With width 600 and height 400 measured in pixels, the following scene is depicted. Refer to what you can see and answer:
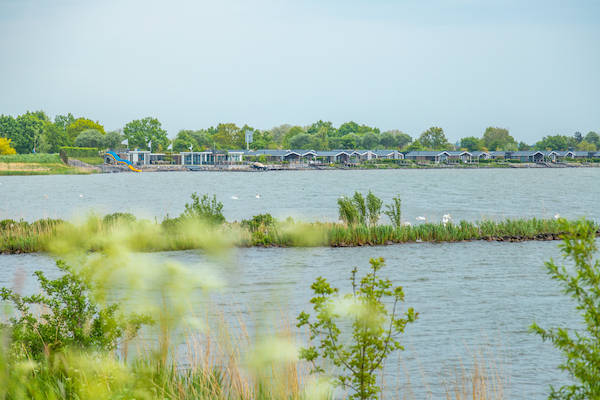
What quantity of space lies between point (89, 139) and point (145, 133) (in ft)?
66.9

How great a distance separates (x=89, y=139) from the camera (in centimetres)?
15200

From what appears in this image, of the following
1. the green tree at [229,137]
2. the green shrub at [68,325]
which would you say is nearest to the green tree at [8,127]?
the green tree at [229,137]

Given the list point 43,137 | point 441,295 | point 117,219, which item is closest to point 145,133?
point 43,137

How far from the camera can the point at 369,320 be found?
473cm

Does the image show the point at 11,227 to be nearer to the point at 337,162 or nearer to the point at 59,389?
the point at 59,389

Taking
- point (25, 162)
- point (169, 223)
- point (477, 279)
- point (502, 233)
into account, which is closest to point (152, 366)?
point (477, 279)

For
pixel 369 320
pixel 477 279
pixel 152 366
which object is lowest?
pixel 477 279

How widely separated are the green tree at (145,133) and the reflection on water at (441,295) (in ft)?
495

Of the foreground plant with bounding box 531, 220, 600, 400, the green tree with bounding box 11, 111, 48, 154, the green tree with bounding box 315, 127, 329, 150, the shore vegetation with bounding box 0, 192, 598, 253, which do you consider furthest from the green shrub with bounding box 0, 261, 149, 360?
the green tree with bounding box 315, 127, 329, 150

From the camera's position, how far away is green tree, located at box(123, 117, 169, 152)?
6594 inches

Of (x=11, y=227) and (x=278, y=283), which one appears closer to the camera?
(x=278, y=283)

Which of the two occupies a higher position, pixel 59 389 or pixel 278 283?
pixel 59 389

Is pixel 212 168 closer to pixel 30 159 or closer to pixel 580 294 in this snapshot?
pixel 30 159

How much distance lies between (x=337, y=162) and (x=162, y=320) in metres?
162
